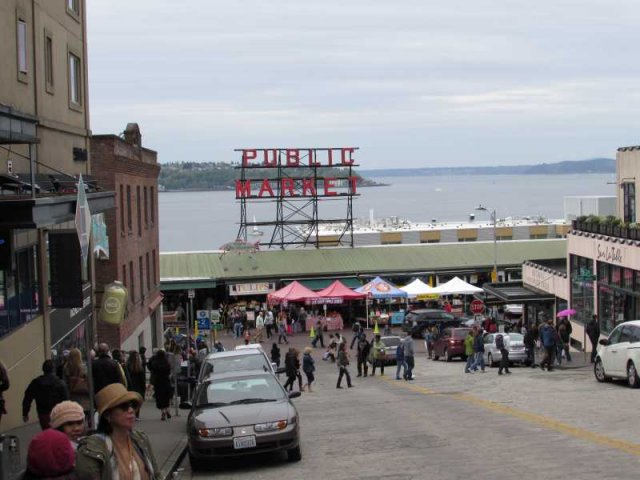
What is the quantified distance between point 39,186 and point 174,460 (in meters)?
Answer: 6.55

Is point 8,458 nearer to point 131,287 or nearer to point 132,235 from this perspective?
point 131,287

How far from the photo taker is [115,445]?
6691mm

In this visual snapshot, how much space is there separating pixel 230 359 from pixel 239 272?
129 feet

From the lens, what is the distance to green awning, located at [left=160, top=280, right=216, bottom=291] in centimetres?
5503

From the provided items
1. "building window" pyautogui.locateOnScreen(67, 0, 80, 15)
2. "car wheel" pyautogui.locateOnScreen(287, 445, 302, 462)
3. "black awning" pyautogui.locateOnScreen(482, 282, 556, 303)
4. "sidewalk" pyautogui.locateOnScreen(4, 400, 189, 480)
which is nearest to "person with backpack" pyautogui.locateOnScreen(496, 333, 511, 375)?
"sidewalk" pyautogui.locateOnScreen(4, 400, 189, 480)

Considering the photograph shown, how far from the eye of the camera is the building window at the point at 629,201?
38.1 m

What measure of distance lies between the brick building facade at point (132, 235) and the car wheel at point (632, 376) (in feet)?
49.5

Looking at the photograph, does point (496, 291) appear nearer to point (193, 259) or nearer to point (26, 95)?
point (193, 259)

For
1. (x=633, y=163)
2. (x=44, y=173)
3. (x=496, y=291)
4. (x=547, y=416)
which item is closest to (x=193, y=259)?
(x=496, y=291)

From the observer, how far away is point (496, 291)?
151 ft

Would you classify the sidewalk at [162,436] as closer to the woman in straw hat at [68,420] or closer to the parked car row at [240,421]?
the parked car row at [240,421]

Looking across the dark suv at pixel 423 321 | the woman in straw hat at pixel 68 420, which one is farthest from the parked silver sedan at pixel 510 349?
the woman in straw hat at pixel 68 420

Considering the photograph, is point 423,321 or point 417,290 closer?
point 423,321

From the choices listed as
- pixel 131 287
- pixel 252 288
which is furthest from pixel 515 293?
pixel 252 288
